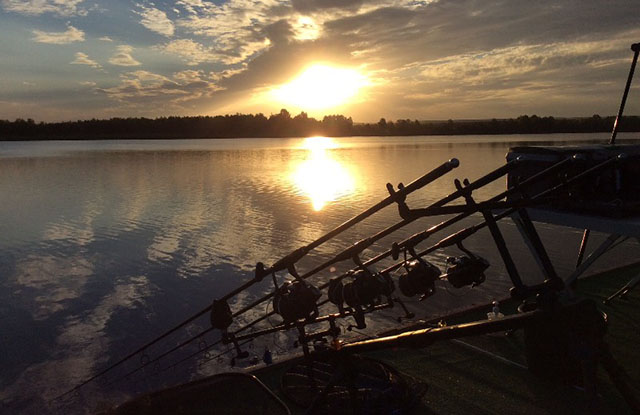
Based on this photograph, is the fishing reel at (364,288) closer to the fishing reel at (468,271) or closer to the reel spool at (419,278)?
the reel spool at (419,278)

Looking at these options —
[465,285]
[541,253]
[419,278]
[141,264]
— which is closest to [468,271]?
[465,285]

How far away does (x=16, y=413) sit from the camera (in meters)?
7.55

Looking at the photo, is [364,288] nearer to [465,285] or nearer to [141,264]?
[465,285]

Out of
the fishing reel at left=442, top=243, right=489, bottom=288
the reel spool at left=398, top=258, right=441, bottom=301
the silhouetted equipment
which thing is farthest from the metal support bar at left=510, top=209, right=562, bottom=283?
the reel spool at left=398, top=258, right=441, bottom=301

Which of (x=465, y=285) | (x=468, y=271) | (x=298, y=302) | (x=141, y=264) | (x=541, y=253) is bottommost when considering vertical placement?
(x=141, y=264)

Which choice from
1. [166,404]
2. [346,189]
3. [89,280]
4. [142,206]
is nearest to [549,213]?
[166,404]

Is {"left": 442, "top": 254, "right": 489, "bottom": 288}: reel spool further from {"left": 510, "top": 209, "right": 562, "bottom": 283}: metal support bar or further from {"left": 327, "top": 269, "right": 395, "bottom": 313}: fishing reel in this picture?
{"left": 510, "top": 209, "right": 562, "bottom": 283}: metal support bar

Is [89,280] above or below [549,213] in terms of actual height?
below

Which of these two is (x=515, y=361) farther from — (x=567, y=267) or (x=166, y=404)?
(x=567, y=267)

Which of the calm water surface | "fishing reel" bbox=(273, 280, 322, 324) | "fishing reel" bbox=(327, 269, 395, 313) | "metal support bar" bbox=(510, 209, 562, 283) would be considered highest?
"metal support bar" bbox=(510, 209, 562, 283)

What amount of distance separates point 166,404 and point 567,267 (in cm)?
1234

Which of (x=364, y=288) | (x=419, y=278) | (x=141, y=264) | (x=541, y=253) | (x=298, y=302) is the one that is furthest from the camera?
(x=141, y=264)

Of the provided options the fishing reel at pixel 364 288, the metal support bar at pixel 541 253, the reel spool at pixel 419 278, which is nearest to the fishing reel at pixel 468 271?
the reel spool at pixel 419 278

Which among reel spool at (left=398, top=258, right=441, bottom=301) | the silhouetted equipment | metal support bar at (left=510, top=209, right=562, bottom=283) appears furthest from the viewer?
reel spool at (left=398, top=258, right=441, bottom=301)
